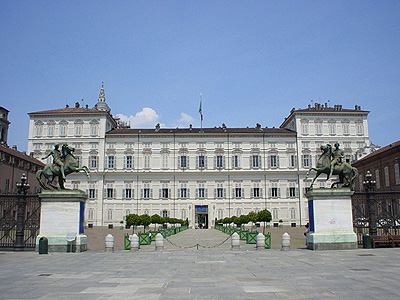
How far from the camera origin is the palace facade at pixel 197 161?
58.4m

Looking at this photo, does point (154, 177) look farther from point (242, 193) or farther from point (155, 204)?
point (242, 193)

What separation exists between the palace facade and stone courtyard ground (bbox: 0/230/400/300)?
41949 millimetres

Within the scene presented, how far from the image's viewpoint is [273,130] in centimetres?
6206

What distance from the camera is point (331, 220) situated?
18.8 m

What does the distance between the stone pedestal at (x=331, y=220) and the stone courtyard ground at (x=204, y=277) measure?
6.11 ft

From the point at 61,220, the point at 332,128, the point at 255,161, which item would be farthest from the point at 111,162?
the point at 61,220

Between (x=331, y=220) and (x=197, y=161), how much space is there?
1631 inches

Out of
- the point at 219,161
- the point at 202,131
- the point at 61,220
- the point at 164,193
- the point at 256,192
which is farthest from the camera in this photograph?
the point at 202,131

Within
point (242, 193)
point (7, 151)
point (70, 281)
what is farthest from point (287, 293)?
point (242, 193)

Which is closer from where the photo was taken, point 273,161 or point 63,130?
point 63,130

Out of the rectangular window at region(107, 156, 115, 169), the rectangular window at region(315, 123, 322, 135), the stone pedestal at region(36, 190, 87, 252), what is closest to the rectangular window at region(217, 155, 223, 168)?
the rectangular window at region(315, 123, 322, 135)

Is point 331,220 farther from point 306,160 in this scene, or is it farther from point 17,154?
point 17,154

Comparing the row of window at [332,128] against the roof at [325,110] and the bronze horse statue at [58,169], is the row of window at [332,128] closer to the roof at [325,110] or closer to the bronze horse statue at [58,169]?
the roof at [325,110]

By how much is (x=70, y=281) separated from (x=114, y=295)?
8.36 ft
